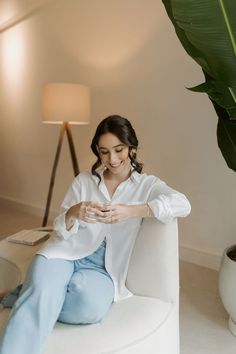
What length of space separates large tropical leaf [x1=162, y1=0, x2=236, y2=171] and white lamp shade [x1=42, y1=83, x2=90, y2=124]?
143cm

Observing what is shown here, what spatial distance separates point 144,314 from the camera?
1149mm

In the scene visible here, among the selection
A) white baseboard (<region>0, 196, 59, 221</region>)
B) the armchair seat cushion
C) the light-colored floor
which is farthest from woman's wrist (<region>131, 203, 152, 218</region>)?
white baseboard (<region>0, 196, 59, 221</region>)

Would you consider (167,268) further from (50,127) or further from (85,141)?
(50,127)

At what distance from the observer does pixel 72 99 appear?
8.42ft

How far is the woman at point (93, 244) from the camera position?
103 centimetres

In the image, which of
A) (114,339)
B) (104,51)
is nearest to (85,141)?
(104,51)

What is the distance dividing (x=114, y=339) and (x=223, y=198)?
1554 mm

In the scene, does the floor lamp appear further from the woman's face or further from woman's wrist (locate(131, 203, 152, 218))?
woman's wrist (locate(131, 203, 152, 218))

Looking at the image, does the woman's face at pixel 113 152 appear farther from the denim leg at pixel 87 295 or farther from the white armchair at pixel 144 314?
the denim leg at pixel 87 295

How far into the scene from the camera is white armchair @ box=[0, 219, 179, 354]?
3.30ft

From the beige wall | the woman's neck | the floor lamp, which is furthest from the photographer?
the floor lamp

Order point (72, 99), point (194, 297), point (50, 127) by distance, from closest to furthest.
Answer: point (194, 297) → point (72, 99) → point (50, 127)

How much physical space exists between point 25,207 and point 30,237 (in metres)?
2.09

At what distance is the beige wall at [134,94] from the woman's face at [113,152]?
115 centimetres
